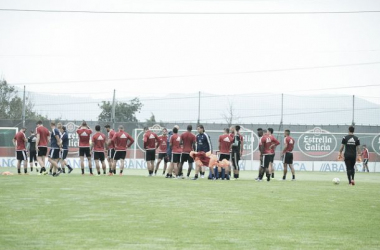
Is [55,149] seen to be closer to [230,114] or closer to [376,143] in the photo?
[230,114]

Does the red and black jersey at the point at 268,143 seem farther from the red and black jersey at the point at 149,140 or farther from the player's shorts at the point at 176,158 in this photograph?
the red and black jersey at the point at 149,140

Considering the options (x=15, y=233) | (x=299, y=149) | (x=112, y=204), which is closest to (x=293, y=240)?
(x=15, y=233)

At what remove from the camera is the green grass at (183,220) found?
8.20 meters

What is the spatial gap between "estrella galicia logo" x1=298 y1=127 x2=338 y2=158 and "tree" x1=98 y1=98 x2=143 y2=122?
447 inches

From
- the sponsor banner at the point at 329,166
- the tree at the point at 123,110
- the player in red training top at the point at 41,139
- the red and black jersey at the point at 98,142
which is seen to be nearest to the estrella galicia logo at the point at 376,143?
the sponsor banner at the point at 329,166

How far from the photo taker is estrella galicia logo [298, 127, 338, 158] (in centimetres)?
4091

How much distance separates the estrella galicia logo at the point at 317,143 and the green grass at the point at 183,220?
25.2 meters

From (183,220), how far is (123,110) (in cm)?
3095

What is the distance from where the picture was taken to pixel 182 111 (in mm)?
38719

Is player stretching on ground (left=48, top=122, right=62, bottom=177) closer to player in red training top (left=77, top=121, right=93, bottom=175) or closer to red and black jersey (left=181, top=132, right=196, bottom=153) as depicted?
player in red training top (left=77, top=121, right=93, bottom=175)

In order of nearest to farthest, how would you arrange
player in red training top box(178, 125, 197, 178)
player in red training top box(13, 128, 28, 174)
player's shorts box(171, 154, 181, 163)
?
1. player in red training top box(178, 125, 197, 178)
2. player's shorts box(171, 154, 181, 163)
3. player in red training top box(13, 128, 28, 174)

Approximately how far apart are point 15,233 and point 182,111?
30147mm

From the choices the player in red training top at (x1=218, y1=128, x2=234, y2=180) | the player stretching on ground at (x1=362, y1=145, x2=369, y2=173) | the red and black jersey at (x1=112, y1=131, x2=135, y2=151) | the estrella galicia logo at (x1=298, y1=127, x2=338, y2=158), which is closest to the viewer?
the player in red training top at (x1=218, y1=128, x2=234, y2=180)

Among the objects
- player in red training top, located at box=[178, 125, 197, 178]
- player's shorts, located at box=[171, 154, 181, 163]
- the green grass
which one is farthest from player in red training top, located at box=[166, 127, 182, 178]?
the green grass
